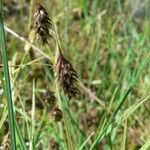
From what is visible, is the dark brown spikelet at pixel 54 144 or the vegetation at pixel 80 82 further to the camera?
the dark brown spikelet at pixel 54 144

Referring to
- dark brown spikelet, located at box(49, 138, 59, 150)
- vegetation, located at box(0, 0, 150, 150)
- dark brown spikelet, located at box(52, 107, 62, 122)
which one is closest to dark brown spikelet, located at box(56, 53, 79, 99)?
vegetation, located at box(0, 0, 150, 150)

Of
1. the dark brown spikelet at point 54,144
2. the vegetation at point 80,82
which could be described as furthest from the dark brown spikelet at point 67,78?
the dark brown spikelet at point 54,144

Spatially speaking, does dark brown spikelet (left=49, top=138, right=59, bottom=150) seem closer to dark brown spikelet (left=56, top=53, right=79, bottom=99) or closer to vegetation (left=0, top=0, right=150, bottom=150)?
vegetation (left=0, top=0, right=150, bottom=150)

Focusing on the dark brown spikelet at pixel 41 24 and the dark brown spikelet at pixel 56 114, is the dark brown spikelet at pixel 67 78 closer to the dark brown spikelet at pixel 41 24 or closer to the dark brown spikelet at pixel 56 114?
the dark brown spikelet at pixel 41 24

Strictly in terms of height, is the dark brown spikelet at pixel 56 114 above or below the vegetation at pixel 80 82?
above

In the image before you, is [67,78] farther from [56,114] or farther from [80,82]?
[56,114]

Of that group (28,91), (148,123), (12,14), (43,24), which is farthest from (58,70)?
(12,14)

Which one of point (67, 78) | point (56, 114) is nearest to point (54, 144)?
point (56, 114)

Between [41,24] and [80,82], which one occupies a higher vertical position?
[41,24]
